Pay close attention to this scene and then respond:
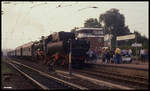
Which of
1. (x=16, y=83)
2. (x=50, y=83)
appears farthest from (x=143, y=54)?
(x=16, y=83)

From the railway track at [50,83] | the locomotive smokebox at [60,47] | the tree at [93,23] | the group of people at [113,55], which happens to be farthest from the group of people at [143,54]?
the tree at [93,23]

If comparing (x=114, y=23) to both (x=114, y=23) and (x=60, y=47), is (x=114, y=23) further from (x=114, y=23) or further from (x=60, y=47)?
(x=60, y=47)

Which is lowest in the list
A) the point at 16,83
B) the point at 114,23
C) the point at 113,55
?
the point at 16,83

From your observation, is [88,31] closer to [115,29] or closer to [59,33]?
[115,29]

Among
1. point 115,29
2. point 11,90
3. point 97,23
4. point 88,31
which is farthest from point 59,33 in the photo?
point 97,23

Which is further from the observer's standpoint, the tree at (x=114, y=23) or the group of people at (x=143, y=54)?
the tree at (x=114, y=23)

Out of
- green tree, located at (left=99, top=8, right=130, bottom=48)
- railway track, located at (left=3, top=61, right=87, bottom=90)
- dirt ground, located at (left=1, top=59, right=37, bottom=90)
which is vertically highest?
green tree, located at (left=99, top=8, right=130, bottom=48)

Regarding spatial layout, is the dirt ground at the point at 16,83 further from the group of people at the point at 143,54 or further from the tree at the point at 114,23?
the tree at the point at 114,23

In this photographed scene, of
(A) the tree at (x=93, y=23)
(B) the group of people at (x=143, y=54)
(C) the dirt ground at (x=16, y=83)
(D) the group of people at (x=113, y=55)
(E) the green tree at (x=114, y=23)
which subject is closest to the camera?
(C) the dirt ground at (x=16, y=83)

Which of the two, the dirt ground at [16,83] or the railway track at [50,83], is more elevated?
the railway track at [50,83]

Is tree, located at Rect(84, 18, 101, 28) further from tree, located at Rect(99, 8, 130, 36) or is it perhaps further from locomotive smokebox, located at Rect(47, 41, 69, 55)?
locomotive smokebox, located at Rect(47, 41, 69, 55)

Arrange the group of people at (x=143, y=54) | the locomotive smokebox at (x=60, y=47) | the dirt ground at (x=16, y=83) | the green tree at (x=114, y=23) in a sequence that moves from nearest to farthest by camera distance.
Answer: the dirt ground at (x=16, y=83) → the locomotive smokebox at (x=60, y=47) → the group of people at (x=143, y=54) → the green tree at (x=114, y=23)

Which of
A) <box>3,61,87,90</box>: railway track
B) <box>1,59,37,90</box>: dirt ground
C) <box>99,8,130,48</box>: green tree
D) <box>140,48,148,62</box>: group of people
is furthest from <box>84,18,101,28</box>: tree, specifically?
<box>1,59,37,90</box>: dirt ground

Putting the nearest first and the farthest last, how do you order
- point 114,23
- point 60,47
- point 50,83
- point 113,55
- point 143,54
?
point 50,83
point 60,47
point 143,54
point 113,55
point 114,23
